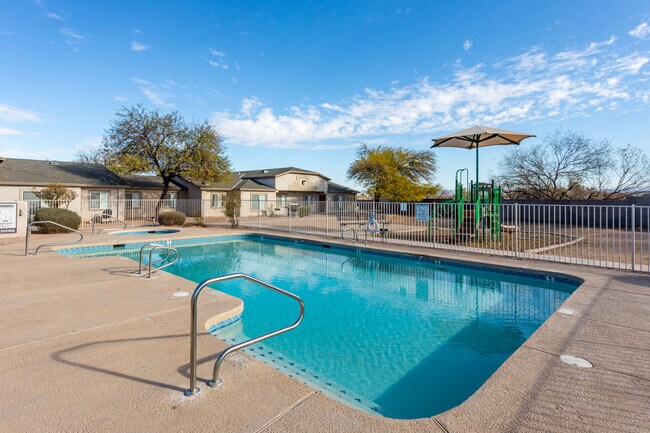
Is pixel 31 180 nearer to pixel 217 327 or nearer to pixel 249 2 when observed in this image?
pixel 249 2

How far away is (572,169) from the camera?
25969 mm

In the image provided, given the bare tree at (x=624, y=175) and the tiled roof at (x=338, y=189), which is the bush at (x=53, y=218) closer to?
the tiled roof at (x=338, y=189)

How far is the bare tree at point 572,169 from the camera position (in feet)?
79.8

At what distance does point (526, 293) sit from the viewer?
6.94 metres

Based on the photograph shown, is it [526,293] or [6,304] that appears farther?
[526,293]

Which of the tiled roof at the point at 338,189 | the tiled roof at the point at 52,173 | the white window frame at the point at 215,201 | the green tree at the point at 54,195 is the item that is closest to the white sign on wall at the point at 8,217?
the green tree at the point at 54,195

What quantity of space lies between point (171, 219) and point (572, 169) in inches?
1168

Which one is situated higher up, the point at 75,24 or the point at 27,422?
the point at 75,24

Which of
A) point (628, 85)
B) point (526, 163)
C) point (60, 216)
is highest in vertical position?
point (628, 85)

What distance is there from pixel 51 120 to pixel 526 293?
89.5ft

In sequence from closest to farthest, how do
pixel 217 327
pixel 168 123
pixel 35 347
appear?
pixel 35 347 → pixel 217 327 → pixel 168 123

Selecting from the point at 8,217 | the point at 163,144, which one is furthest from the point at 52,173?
the point at 8,217

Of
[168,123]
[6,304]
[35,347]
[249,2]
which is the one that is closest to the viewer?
[35,347]

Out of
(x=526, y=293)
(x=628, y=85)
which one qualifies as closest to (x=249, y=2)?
(x=526, y=293)
